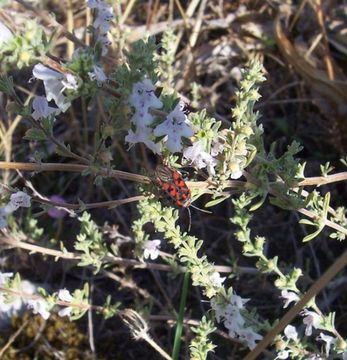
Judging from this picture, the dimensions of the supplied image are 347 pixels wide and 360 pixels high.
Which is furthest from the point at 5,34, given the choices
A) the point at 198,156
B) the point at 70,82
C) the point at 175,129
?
the point at 198,156

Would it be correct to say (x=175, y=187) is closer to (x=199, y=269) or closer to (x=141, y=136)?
(x=141, y=136)

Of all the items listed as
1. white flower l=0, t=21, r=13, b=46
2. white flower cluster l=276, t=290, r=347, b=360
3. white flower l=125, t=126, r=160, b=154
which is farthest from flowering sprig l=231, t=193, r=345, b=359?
white flower l=0, t=21, r=13, b=46

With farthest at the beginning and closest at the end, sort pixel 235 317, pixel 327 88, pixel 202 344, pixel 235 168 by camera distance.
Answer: pixel 327 88 → pixel 235 317 → pixel 202 344 → pixel 235 168

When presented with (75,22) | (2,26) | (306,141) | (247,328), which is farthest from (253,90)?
(75,22)

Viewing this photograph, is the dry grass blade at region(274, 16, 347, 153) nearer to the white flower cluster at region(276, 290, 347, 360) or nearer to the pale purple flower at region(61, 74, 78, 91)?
the white flower cluster at region(276, 290, 347, 360)

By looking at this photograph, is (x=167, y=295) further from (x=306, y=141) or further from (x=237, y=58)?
(x=237, y=58)
